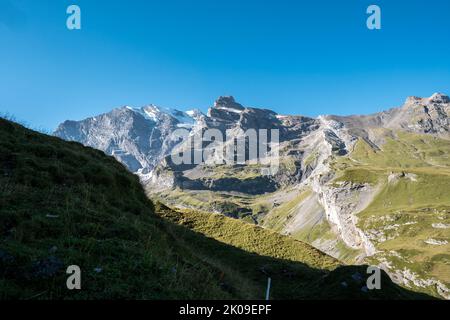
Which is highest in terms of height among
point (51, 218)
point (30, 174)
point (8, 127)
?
point (8, 127)

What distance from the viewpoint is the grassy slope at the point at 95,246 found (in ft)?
36.7

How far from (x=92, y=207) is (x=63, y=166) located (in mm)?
5429

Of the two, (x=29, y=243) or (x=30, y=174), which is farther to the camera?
(x=30, y=174)

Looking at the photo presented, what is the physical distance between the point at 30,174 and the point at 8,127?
8.46 m

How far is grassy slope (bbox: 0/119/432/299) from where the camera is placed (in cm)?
1118

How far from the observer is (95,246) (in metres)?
13.2

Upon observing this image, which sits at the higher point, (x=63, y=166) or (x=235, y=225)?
(x=63, y=166)

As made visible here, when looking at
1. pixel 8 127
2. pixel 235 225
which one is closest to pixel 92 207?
pixel 8 127

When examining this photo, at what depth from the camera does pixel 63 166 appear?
21.3 m
